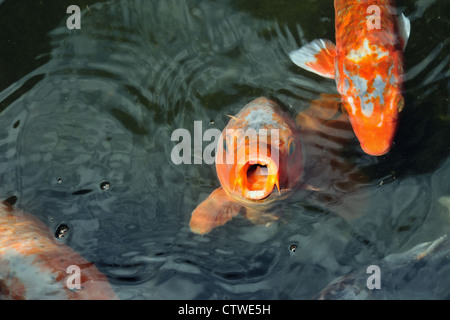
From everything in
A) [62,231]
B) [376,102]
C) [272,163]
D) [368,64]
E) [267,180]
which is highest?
[368,64]

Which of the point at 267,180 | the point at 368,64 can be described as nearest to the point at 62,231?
the point at 267,180

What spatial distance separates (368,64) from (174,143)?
183 centimetres

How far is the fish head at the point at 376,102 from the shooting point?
3.78m

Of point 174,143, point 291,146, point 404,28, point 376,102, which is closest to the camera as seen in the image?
point 291,146

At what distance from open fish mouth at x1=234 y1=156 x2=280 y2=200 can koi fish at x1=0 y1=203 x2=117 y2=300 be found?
4.35ft

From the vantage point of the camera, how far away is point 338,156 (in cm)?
413

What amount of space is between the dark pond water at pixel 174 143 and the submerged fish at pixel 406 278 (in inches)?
5.3

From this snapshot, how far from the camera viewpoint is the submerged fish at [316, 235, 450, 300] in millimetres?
3400

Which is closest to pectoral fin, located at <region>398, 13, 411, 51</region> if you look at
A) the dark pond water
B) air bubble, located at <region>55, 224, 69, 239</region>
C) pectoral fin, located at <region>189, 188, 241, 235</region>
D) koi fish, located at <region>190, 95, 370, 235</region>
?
the dark pond water

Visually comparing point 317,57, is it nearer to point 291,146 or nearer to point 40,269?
point 291,146

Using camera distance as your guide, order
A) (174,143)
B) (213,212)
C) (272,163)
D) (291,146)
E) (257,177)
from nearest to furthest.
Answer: (272,163)
(257,177)
(291,146)
(213,212)
(174,143)

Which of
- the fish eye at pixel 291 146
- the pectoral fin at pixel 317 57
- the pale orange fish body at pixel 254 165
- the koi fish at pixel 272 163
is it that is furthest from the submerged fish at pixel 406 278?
the pectoral fin at pixel 317 57

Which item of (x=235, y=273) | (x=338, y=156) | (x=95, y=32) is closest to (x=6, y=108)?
(x=95, y=32)

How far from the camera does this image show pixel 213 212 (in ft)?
12.7
